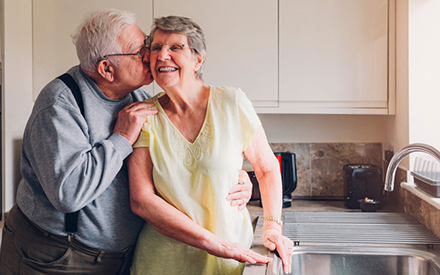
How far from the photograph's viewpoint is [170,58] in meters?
1.12

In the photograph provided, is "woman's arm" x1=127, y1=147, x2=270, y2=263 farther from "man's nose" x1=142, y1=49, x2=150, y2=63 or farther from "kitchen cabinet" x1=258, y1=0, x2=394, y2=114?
"kitchen cabinet" x1=258, y1=0, x2=394, y2=114

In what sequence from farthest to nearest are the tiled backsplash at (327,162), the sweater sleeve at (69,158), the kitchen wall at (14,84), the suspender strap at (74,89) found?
the tiled backsplash at (327,162) < the kitchen wall at (14,84) < the suspender strap at (74,89) < the sweater sleeve at (69,158)

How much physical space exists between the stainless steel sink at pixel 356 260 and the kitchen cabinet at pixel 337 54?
82 centimetres

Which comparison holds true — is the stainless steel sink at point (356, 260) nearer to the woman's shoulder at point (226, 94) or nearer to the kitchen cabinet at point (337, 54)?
the woman's shoulder at point (226, 94)

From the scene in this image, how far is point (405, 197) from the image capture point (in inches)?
73.8

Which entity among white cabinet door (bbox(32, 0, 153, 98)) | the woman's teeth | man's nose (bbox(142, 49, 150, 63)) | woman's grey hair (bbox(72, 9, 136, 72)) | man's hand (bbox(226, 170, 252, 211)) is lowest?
man's hand (bbox(226, 170, 252, 211))

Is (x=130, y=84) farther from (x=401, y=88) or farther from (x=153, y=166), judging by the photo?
(x=401, y=88)

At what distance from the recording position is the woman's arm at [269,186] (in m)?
1.21

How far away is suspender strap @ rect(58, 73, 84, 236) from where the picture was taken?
3.68ft

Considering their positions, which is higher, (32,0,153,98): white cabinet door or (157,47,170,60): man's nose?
(32,0,153,98): white cabinet door

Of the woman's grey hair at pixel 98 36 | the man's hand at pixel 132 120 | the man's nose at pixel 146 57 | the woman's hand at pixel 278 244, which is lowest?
the woman's hand at pixel 278 244

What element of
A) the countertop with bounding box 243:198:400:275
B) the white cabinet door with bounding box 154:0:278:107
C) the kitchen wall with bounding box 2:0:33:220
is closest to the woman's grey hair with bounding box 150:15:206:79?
the countertop with bounding box 243:198:400:275

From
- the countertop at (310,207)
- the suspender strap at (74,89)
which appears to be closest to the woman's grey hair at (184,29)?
the suspender strap at (74,89)

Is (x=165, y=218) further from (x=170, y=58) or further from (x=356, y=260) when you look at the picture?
(x=356, y=260)
